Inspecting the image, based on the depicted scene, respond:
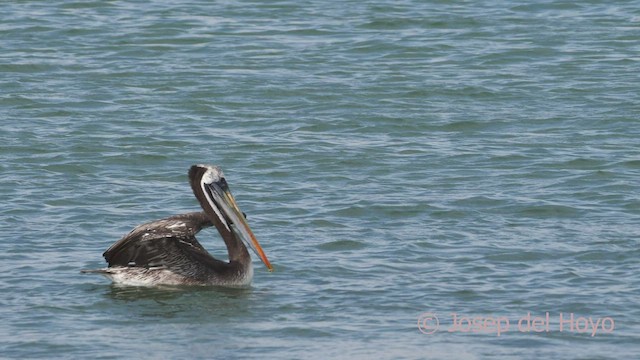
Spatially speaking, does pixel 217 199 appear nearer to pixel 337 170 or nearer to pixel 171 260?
pixel 171 260

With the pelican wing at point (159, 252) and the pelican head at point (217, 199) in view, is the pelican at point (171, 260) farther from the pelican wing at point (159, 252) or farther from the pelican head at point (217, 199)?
the pelican head at point (217, 199)

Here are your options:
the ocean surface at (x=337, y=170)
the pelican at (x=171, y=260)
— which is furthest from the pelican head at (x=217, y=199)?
the ocean surface at (x=337, y=170)

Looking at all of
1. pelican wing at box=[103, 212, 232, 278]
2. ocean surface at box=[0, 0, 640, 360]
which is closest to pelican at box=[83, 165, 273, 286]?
pelican wing at box=[103, 212, 232, 278]

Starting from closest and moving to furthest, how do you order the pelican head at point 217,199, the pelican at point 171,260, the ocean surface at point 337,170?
the ocean surface at point 337,170 → the pelican at point 171,260 → the pelican head at point 217,199

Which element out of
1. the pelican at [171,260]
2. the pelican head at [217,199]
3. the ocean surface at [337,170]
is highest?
the pelican head at [217,199]

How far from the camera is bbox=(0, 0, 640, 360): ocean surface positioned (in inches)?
390

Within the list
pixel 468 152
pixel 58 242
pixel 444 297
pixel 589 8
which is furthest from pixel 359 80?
pixel 444 297

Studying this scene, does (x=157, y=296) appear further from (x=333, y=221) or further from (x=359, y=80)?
(x=359, y=80)

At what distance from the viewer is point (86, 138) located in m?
15.9

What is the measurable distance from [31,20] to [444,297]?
533 inches

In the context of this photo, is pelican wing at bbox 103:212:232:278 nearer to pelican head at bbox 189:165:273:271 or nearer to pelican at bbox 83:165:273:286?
pelican at bbox 83:165:273:286

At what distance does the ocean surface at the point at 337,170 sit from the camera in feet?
32.5

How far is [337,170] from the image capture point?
47.9ft

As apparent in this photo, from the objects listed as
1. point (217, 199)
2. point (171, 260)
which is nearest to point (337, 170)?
point (217, 199)
